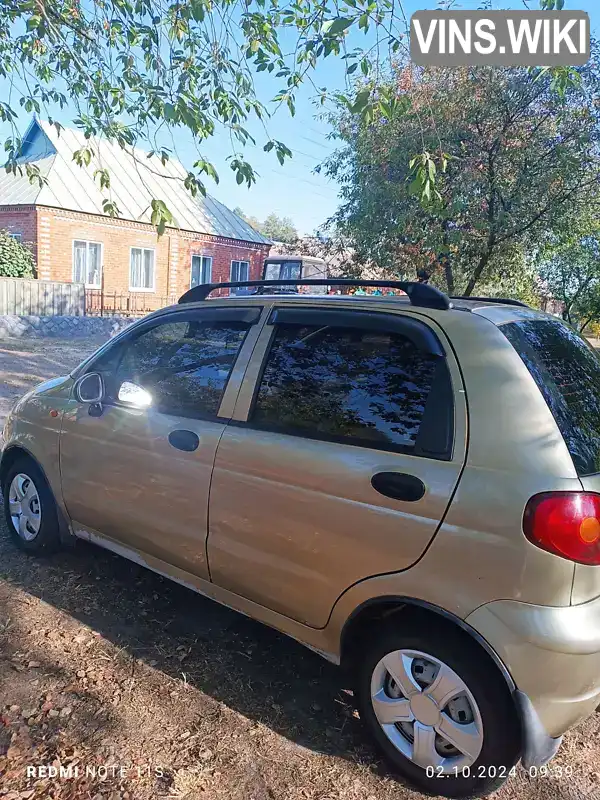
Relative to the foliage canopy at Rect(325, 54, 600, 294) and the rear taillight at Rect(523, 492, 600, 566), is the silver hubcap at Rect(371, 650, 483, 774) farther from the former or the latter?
the foliage canopy at Rect(325, 54, 600, 294)

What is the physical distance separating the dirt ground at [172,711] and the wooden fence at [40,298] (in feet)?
49.3

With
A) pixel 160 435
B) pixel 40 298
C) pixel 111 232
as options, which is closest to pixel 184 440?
pixel 160 435

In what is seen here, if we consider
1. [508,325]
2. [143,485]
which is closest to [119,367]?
[143,485]

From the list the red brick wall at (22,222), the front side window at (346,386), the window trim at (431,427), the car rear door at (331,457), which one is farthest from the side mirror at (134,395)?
the red brick wall at (22,222)

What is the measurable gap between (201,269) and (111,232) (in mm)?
5103

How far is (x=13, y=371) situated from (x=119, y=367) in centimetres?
887

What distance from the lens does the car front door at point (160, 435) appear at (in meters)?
2.82

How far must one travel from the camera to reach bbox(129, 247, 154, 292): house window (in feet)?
76.9

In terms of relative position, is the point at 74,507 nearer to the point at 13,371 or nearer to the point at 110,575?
the point at 110,575

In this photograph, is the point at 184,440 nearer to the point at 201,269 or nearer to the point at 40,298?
the point at 40,298

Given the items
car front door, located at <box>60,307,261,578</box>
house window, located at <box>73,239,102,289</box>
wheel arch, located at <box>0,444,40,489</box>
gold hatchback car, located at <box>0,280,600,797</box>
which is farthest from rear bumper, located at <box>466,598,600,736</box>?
house window, located at <box>73,239,102,289</box>

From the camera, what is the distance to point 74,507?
352 cm

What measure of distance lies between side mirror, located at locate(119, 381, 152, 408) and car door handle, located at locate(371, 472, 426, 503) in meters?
1.50

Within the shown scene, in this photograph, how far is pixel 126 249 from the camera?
75.0 feet
